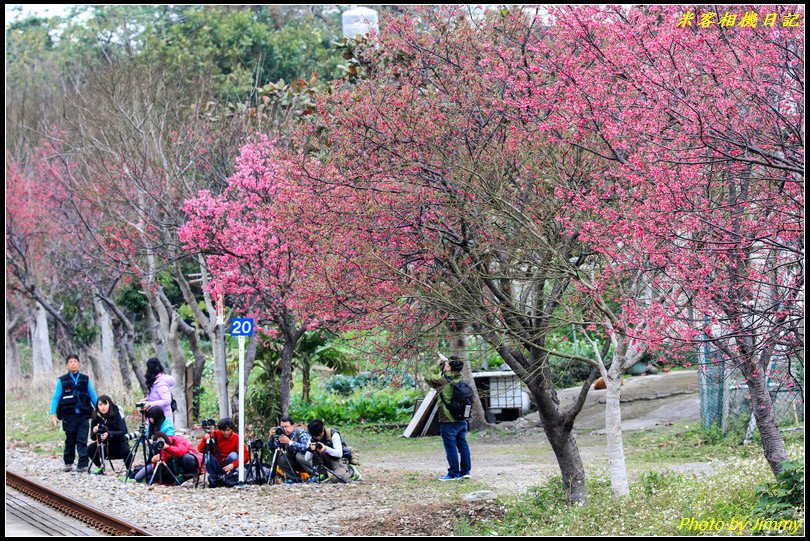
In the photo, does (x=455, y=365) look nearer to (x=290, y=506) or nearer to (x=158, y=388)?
(x=290, y=506)

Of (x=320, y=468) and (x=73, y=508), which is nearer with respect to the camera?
(x=73, y=508)

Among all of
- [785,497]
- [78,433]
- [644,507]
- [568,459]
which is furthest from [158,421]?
[785,497]

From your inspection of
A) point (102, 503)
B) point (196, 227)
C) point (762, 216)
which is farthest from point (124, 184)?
point (762, 216)

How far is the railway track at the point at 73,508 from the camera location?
1192 centimetres

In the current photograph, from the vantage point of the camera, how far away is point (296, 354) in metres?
24.4

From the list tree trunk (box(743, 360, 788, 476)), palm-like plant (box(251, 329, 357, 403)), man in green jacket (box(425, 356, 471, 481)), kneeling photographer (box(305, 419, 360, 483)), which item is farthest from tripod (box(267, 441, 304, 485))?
palm-like plant (box(251, 329, 357, 403))

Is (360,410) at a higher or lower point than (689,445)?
higher

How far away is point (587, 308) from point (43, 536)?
648 cm

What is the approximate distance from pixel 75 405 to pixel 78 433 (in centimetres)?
59

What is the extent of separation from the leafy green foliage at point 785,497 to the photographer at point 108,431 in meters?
10.1

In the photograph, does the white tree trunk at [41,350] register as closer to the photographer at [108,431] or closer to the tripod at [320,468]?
the photographer at [108,431]

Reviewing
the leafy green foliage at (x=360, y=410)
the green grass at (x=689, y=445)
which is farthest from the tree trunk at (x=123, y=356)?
the green grass at (x=689, y=445)

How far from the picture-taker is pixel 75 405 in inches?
653

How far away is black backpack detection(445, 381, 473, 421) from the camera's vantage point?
14.6m
